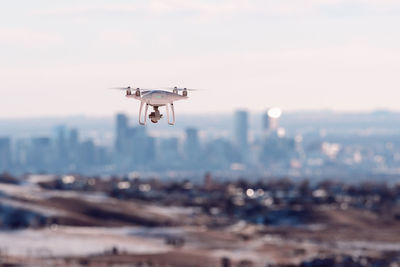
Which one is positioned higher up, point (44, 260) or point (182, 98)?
point (182, 98)

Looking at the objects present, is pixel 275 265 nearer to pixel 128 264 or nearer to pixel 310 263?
pixel 310 263

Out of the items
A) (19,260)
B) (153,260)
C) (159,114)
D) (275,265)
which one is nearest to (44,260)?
(19,260)

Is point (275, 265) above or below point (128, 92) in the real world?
below

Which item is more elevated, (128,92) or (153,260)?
(128,92)

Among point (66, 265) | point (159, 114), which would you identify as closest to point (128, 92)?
point (159, 114)

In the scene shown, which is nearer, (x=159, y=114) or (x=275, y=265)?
(x=159, y=114)

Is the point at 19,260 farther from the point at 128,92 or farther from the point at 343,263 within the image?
the point at 128,92

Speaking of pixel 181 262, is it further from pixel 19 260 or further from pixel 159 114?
pixel 159 114

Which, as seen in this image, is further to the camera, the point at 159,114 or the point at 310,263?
the point at 310,263
